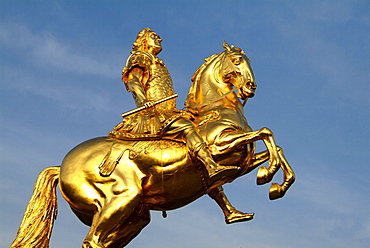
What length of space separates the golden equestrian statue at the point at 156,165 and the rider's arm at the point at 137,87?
0.01 metres

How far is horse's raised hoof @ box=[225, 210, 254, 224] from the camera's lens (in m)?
8.56

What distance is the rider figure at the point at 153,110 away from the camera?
25.8 feet

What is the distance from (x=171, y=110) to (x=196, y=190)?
123cm

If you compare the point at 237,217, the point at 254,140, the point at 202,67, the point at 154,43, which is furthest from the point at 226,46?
the point at 237,217

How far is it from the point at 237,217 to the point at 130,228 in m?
1.47

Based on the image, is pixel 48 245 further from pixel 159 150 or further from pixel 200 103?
pixel 200 103

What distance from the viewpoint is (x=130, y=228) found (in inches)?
331

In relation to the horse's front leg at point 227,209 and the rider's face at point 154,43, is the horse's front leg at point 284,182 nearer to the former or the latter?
the horse's front leg at point 227,209

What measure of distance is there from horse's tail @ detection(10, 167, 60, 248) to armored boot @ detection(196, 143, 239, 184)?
2.09 meters

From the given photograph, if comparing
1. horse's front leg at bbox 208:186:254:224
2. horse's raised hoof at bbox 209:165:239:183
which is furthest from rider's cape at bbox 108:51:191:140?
horse's front leg at bbox 208:186:254:224

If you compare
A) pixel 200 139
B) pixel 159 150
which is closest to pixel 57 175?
pixel 159 150

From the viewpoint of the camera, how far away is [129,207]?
7812 mm

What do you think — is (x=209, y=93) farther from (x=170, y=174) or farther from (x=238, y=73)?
(x=170, y=174)

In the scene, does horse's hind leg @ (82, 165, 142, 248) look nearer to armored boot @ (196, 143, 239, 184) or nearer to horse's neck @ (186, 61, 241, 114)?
armored boot @ (196, 143, 239, 184)
